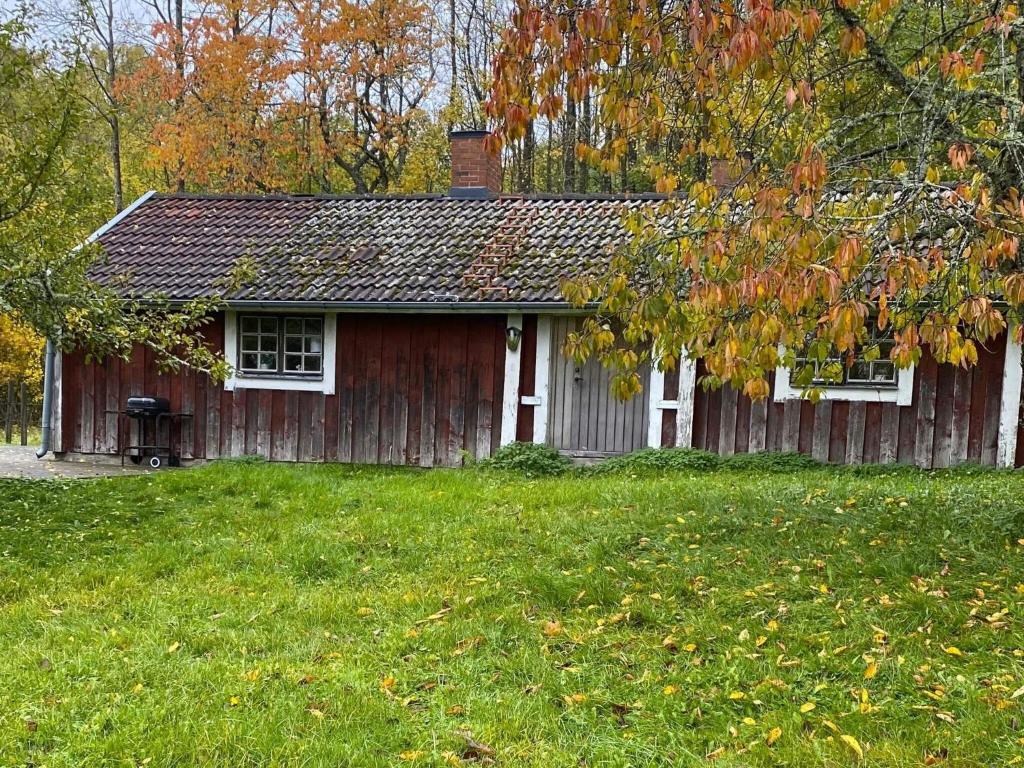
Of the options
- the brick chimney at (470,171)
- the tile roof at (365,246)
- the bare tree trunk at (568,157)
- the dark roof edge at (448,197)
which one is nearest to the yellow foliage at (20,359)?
the dark roof edge at (448,197)

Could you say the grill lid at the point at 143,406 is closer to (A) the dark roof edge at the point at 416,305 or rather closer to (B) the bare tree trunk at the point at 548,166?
(A) the dark roof edge at the point at 416,305

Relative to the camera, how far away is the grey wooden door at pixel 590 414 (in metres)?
11.9

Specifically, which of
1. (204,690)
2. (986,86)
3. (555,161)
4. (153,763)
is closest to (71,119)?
(204,690)

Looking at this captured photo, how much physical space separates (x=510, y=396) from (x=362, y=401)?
2.11m

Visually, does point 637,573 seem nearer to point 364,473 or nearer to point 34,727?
point 34,727

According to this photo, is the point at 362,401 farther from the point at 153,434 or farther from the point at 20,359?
the point at 20,359

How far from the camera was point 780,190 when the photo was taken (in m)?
3.67

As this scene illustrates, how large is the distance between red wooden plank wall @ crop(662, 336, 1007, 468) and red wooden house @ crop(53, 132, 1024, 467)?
2 cm

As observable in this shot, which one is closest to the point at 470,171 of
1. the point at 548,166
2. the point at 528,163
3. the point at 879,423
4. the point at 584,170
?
the point at 879,423

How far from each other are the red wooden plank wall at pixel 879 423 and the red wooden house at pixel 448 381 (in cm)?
2

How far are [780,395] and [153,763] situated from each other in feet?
30.4

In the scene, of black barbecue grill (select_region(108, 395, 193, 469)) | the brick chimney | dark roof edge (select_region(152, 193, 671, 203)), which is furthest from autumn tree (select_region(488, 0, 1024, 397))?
black barbecue grill (select_region(108, 395, 193, 469))

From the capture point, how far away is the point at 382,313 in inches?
469

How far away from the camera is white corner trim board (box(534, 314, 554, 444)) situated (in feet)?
38.0
